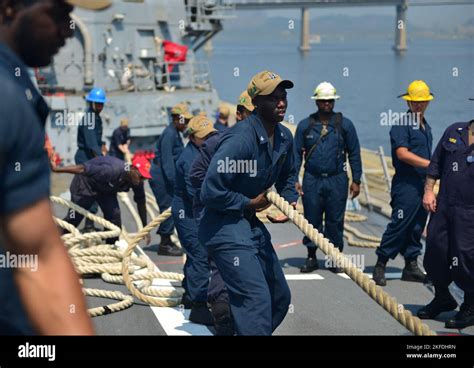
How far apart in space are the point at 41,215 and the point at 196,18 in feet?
74.7

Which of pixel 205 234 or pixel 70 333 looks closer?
pixel 70 333

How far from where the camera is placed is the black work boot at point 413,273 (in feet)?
28.6

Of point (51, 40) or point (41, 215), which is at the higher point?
point (51, 40)

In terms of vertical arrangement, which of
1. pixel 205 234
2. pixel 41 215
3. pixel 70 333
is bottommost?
pixel 205 234

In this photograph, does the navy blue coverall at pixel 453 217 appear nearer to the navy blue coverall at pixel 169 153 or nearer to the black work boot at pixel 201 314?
the black work boot at pixel 201 314

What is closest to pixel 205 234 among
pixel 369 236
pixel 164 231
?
pixel 164 231

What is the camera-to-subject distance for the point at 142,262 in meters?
9.20

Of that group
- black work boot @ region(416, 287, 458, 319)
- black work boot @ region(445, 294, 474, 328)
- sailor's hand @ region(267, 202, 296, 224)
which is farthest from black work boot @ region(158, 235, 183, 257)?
sailor's hand @ region(267, 202, 296, 224)

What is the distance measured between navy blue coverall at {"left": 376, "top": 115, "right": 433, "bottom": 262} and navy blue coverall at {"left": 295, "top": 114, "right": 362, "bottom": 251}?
81 centimetres

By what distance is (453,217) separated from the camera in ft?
22.2

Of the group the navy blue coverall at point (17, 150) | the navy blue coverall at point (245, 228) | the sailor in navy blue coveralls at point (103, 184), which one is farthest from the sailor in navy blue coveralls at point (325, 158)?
the navy blue coverall at point (17, 150)

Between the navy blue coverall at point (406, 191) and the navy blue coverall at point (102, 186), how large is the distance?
2.85m

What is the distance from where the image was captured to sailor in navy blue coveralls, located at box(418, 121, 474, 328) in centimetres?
669

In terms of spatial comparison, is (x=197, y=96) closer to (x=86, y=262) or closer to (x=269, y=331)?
(x=86, y=262)
